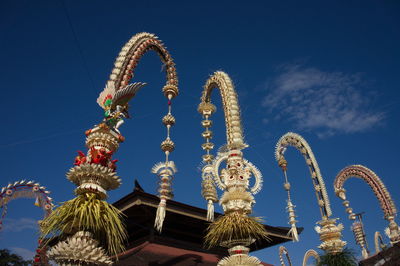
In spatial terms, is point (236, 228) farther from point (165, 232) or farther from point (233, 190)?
point (165, 232)

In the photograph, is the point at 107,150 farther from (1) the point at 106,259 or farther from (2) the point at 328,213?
(2) the point at 328,213

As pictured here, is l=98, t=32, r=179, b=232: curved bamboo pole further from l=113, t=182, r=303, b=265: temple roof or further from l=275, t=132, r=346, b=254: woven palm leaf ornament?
l=275, t=132, r=346, b=254: woven palm leaf ornament

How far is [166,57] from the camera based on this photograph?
11.3m

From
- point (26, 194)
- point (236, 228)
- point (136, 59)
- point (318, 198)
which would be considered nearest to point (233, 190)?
point (236, 228)

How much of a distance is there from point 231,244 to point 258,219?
1066 mm

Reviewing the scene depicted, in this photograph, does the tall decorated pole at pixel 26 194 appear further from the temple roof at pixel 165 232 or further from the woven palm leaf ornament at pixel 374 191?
the woven palm leaf ornament at pixel 374 191

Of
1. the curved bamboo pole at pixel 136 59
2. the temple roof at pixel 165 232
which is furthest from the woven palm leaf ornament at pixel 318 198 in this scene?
the curved bamboo pole at pixel 136 59

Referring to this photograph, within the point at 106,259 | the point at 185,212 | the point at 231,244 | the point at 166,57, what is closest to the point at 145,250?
the point at 185,212

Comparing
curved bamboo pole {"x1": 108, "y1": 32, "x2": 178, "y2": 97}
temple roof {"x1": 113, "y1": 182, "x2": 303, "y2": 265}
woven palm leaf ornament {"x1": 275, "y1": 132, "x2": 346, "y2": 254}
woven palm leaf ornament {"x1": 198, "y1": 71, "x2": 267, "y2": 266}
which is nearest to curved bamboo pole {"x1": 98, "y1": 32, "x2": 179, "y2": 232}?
curved bamboo pole {"x1": 108, "y1": 32, "x2": 178, "y2": 97}

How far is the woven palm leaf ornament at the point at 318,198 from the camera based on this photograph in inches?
484

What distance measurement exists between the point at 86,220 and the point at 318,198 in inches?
421

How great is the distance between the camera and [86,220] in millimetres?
6148

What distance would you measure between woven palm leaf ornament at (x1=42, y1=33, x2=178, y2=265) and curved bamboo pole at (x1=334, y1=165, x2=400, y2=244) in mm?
21025

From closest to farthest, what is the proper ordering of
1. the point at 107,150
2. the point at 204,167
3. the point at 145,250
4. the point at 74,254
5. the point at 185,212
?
the point at 74,254, the point at 107,150, the point at 204,167, the point at 145,250, the point at 185,212
